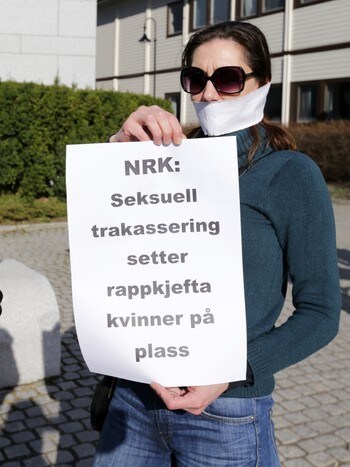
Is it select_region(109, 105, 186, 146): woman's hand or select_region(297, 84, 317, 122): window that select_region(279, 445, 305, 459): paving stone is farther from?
select_region(297, 84, 317, 122): window

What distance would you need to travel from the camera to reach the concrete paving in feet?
12.7

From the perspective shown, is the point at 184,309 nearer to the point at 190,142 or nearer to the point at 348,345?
the point at 190,142

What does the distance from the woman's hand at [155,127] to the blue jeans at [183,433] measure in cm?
70

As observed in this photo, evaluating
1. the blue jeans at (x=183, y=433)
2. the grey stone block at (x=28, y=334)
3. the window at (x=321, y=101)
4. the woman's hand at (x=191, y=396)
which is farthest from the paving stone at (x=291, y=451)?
the window at (x=321, y=101)

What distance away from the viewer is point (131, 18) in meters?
31.2

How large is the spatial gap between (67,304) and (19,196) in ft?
24.2

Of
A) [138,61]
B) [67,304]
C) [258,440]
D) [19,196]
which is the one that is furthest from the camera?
[138,61]

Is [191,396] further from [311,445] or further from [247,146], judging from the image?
[311,445]

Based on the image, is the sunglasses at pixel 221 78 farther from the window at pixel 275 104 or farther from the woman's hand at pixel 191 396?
the window at pixel 275 104

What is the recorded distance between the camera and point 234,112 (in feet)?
6.12

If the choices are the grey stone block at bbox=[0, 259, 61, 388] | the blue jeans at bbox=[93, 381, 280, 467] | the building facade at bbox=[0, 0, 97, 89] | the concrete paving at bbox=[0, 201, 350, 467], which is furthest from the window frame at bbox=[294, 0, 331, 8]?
the blue jeans at bbox=[93, 381, 280, 467]

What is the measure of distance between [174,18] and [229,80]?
28290mm

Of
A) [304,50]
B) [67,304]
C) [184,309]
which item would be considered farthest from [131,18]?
[184,309]

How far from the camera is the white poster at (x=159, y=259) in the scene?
5.39ft
